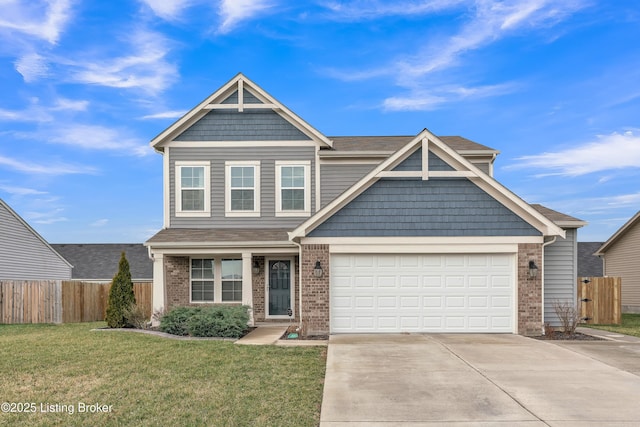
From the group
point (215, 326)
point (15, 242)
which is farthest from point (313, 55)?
point (15, 242)

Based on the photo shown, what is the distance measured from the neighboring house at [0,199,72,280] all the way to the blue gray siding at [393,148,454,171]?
2178 cm

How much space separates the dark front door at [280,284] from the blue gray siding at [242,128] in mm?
4397

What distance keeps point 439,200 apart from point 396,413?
8.42 metres

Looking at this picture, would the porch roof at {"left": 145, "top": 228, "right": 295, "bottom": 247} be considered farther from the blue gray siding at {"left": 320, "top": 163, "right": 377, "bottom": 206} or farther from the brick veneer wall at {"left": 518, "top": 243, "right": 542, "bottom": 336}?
the brick veneer wall at {"left": 518, "top": 243, "right": 542, "bottom": 336}

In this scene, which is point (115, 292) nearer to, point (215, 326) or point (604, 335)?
point (215, 326)

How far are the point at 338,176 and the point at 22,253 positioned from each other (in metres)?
19.7

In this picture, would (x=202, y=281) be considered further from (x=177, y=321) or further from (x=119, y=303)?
(x=177, y=321)

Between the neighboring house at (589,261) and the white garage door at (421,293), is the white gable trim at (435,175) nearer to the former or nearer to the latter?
the white garage door at (421,293)

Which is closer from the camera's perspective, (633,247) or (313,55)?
Result: (313,55)

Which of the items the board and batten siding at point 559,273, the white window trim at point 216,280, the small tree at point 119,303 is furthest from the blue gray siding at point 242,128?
the board and batten siding at point 559,273

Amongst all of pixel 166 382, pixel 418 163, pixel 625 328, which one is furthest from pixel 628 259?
pixel 166 382

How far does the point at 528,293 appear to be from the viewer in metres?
14.2

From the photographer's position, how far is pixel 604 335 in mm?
15234

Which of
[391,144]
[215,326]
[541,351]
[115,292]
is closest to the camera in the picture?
[541,351]
